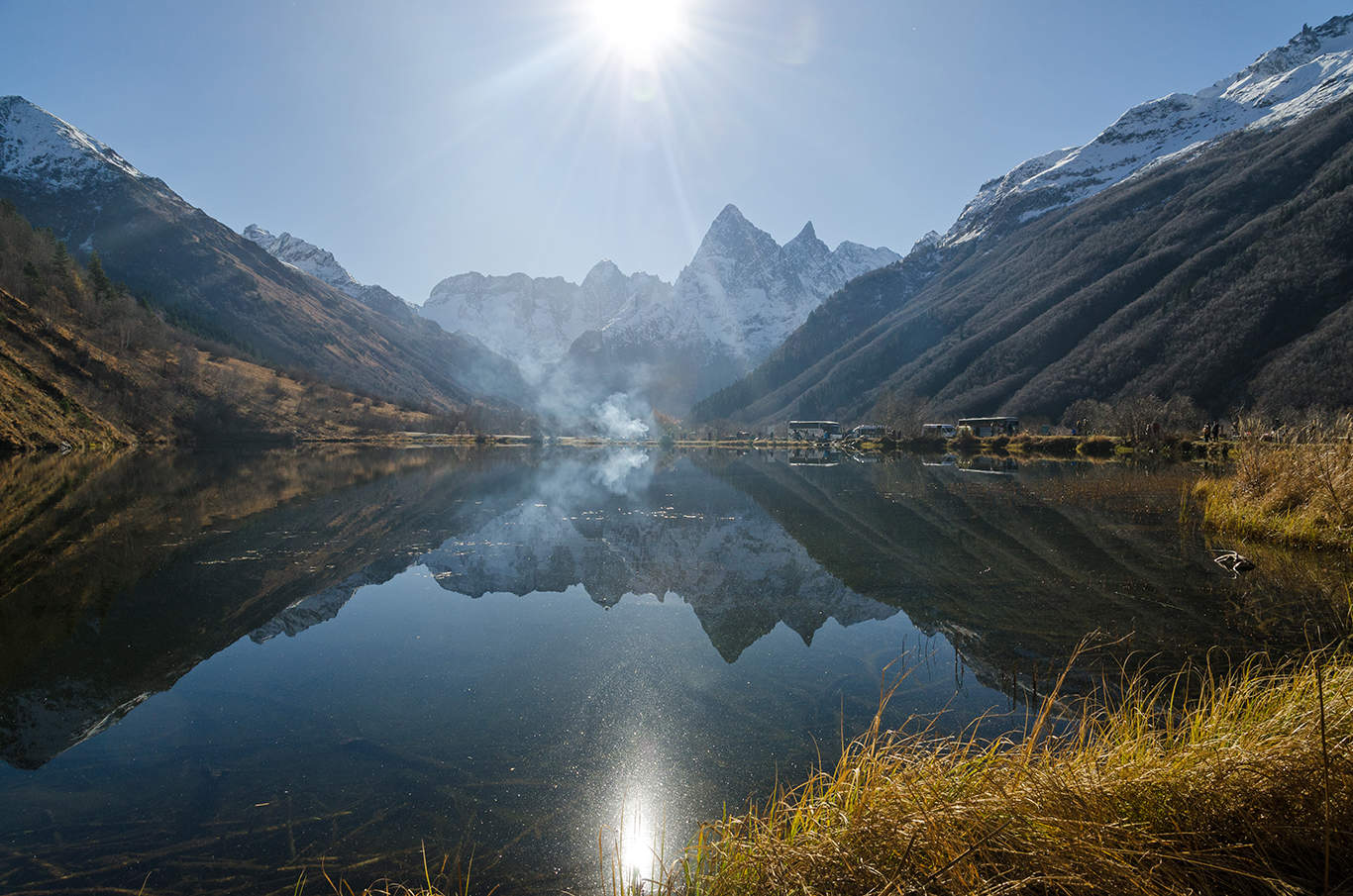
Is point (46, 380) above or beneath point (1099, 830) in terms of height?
above

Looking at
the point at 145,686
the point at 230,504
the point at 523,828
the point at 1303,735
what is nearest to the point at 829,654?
the point at 523,828

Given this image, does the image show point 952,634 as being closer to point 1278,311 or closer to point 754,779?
point 754,779

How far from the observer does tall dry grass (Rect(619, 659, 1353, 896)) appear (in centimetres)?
A: 298

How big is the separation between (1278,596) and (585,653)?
14240mm

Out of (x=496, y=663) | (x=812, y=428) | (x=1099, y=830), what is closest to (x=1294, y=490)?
(x=1099, y=830)

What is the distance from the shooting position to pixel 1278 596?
1227 centimetres

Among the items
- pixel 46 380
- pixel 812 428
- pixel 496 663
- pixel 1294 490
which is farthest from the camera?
pixel 812 428

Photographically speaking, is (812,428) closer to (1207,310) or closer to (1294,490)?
(1207,310)

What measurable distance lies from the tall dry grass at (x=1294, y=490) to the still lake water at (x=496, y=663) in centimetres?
134

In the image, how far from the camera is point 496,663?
1057cm

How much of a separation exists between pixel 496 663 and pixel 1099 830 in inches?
369

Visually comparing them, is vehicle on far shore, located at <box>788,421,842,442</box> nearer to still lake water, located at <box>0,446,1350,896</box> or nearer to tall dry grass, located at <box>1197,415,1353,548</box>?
still lake water, located at <box>0,446,1350,896</box>

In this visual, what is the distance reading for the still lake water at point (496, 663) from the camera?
6043 mm

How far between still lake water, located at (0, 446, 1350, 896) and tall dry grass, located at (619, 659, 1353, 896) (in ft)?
9.45
